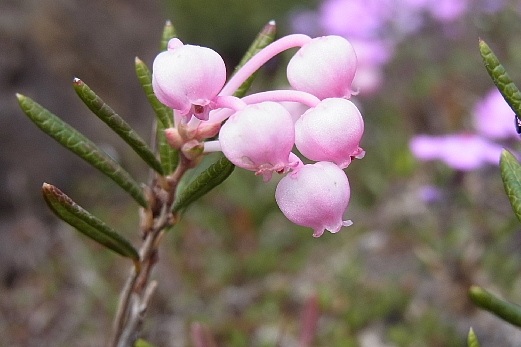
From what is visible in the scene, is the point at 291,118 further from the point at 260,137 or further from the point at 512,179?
the point at 512,179

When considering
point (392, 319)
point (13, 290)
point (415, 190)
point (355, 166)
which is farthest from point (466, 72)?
point (13, 290)

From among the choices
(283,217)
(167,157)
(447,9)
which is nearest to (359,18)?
(447,9)

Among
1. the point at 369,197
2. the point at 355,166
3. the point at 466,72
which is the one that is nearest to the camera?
the point at 369,197

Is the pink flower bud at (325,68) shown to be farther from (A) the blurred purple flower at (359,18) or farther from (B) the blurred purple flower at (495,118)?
(A) the blurred purple flower at (359,18)

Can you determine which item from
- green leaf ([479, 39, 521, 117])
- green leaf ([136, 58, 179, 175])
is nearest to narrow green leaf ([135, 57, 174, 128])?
green leaf ([136, 58, 179, 175])

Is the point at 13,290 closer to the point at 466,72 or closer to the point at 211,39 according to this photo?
the point at 466,72

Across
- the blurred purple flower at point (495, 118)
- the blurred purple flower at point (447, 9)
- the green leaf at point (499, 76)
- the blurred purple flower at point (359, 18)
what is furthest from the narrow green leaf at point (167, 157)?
the blurred purple flower at point (359, 18)

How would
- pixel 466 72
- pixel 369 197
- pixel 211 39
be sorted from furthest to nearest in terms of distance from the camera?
pixel 211 39 < pixel 466 72 < pixel 369 197
